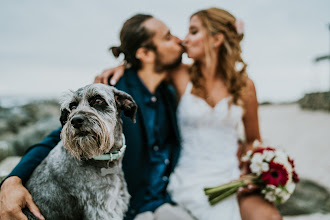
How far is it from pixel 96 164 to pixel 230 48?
293 cm

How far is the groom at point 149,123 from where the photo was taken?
3076 millimetres

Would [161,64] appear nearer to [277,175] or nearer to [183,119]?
[183,119]

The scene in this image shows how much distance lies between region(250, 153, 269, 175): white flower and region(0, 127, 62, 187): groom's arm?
8.01 ft

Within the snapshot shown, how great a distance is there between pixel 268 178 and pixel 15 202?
9.10 ft

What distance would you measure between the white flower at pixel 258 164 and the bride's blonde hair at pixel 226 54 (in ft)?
3.39

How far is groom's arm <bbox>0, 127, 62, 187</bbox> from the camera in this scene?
255 centimetres

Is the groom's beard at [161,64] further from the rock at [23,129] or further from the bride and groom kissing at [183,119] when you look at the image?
the rock at [23,129]

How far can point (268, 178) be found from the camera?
332cm

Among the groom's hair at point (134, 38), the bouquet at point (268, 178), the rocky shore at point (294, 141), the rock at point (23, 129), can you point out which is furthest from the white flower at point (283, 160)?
the rock at point (23, 129)

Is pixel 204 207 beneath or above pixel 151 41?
beneath

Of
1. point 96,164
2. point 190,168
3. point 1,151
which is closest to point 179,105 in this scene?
point 190,168

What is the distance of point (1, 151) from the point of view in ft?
16.2

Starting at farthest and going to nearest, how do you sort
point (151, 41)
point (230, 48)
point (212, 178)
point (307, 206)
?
point (307, 206), point (230, 48), point (212, 178), point (151, 41)

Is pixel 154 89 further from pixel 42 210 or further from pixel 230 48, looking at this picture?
pixel 42 210
